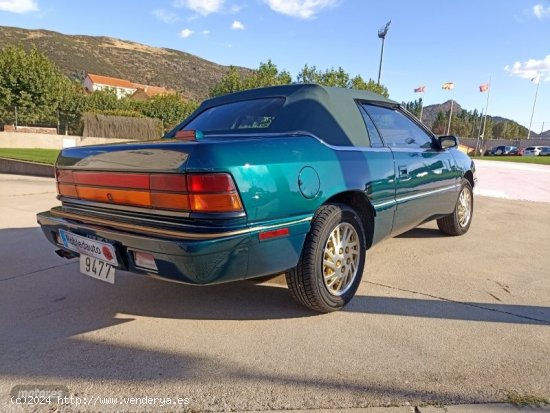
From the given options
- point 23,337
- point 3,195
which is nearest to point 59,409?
point 23,337

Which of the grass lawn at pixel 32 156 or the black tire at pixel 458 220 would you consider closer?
the black tire at pixel 458 220

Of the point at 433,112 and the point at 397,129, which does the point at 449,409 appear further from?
the point at 433,112

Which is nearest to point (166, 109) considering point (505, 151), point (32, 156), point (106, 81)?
point (32, 156)

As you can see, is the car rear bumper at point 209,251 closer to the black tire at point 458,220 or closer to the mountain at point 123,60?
the black tire at point 458,220

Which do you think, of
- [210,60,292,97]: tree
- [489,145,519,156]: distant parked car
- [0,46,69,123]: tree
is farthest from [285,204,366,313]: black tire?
[489,145,519,156]: distant parked car

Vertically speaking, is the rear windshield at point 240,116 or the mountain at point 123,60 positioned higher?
the mountain at point 123,60

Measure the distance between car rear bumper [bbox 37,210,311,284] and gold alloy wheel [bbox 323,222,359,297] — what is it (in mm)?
377

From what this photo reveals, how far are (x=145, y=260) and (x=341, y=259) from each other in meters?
1.36

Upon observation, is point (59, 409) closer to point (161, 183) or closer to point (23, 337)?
point (23, 337)

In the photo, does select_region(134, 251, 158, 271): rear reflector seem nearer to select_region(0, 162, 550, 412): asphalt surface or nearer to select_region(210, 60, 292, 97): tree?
select_region(0, 162, 550, 412): asphalt surface

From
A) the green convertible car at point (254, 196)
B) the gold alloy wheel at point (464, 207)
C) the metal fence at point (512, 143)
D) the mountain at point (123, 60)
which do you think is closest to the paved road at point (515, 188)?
the gold alloy wheel at point (464, 207)

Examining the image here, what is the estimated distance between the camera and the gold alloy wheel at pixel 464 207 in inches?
→ 206

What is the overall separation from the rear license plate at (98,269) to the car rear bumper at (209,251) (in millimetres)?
163

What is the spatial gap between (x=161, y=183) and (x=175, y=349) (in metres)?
0.98
